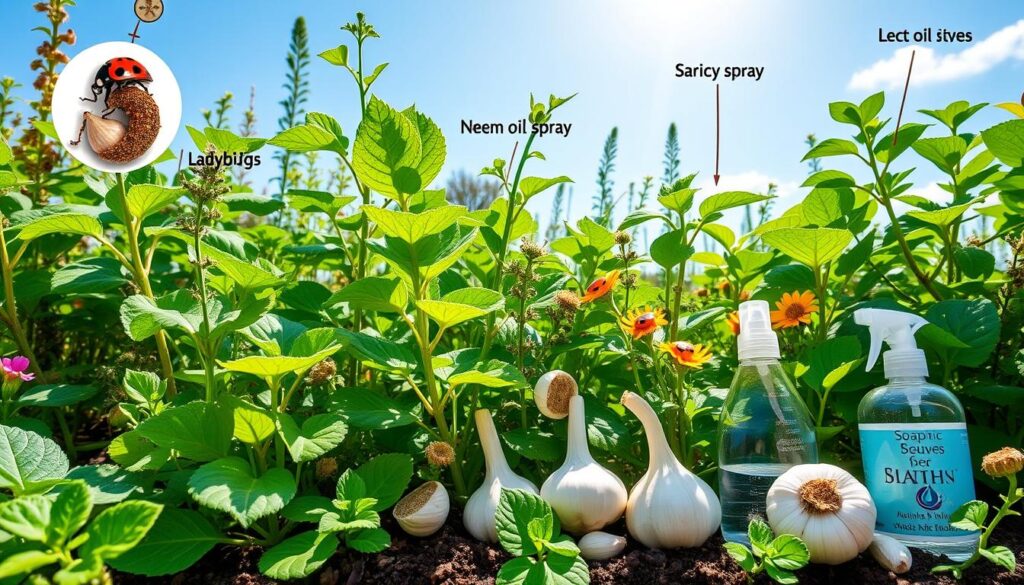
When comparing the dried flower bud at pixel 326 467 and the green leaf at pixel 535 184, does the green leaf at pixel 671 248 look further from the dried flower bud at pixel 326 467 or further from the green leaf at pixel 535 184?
the dried flower bud at pixel 326 467

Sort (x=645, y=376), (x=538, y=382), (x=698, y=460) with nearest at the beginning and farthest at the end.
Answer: (x=538, y=382) < (x=698, y=460) < (x=645, y=376)

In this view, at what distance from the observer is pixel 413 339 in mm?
1386

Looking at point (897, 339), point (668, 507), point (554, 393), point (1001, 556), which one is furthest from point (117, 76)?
point (1001, 556)

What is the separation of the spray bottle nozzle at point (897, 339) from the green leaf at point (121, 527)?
1096mm

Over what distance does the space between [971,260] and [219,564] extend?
157cm

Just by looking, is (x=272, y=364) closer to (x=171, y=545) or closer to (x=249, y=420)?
(x=249, y=420)

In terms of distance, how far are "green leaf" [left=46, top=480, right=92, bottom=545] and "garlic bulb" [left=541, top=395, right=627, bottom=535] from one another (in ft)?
2.09

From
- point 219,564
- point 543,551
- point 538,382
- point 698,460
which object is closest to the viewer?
point 543,551

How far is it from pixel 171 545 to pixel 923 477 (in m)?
1.14

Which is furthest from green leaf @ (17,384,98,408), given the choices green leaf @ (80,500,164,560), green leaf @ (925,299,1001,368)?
green leaf @ (925,299,1001,368)

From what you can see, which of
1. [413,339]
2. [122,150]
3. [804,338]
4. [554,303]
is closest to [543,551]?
[554,303]

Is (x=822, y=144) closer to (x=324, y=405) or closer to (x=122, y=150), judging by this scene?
(x=324, y=405)

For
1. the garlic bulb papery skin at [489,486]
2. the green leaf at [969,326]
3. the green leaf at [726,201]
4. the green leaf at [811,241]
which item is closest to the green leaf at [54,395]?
the garlic bulb papery skin at [489,486]

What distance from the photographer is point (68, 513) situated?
2.27 feet
